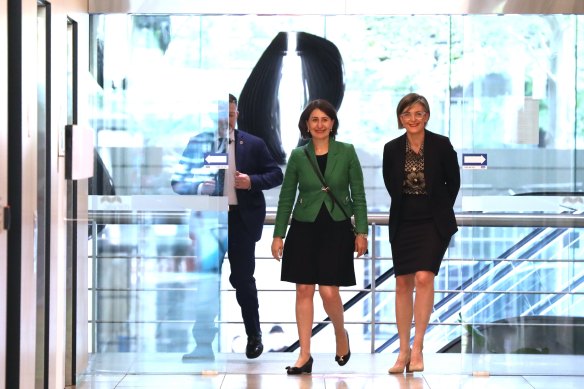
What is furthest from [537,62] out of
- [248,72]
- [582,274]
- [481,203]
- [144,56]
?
[248,72]

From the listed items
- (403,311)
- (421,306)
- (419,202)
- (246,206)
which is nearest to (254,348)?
(246,206)

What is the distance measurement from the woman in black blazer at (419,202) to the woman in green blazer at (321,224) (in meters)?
0.17

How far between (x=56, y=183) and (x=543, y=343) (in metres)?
2.39

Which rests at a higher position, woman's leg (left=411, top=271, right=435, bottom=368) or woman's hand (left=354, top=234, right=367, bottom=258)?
woman's hand (left=354, top=234, right=367, bottom=258)

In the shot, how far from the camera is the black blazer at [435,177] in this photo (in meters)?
5.09

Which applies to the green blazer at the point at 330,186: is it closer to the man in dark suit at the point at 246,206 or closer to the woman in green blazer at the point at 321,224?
the woman in green blazer at the point at 321,224

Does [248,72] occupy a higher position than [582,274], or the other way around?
[248,72]

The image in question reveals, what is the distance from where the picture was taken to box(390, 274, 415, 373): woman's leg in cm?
521

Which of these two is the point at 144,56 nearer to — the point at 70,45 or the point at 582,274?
the point at 70,45

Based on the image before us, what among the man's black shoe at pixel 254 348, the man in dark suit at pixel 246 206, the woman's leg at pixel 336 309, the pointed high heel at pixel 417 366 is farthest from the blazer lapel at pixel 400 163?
the man's black shoe at pixel 254 348

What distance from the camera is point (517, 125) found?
17.1ft

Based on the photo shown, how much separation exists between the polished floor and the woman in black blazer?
8.0 inches

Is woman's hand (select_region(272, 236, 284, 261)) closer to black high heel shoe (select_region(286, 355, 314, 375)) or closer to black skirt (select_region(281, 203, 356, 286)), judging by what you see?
black skirt (select_region(281, 203, 356, 286))

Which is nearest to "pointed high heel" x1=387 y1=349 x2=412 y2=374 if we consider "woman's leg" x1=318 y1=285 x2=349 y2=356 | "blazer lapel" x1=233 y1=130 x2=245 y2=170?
"woman's leg" x1=318 y1=285 x2=349 y2=356
